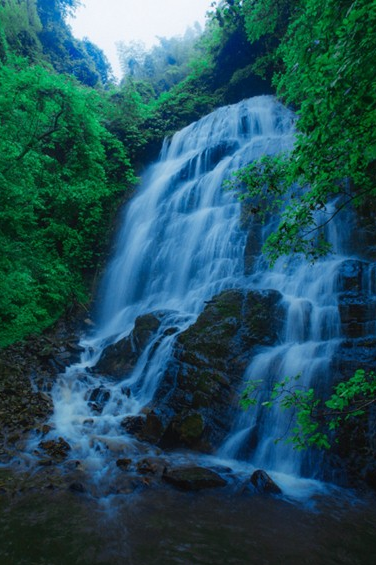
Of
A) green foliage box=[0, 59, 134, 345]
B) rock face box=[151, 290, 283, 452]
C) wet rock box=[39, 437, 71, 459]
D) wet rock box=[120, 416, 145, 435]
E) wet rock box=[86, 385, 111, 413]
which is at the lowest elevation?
wet rock box=[39, 437, 71, 459]

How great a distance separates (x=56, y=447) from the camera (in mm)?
5707

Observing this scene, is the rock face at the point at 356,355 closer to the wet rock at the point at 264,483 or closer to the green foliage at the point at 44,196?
the wet rock at the point at 264,483

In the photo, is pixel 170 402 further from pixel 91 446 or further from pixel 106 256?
pixel 106 256

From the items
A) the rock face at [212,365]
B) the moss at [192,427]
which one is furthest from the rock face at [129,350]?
the moss at [192,427]

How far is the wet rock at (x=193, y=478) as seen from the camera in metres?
4.82

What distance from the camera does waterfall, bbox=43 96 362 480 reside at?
20.5ft

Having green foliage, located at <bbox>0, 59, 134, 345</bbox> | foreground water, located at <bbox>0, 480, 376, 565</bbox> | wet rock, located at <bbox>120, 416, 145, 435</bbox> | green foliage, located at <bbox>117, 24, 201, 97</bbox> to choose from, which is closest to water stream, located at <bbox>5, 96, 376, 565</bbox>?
foreground water, located at <bbox>0, 480, 376, 565</bbox>

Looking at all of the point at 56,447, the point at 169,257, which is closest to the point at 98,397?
the point at 56,447

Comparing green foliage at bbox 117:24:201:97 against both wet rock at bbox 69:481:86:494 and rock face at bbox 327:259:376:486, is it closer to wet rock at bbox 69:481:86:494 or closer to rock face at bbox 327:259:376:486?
rock face at bbox 327:259:376:486

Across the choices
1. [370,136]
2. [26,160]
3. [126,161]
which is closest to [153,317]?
[26,160]

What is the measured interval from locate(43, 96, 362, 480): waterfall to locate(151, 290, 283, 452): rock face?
12.5 inches

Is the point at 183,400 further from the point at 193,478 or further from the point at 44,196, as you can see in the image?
the point at 44,196

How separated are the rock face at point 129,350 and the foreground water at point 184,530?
443 cm

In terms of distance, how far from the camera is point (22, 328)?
9812 mm
